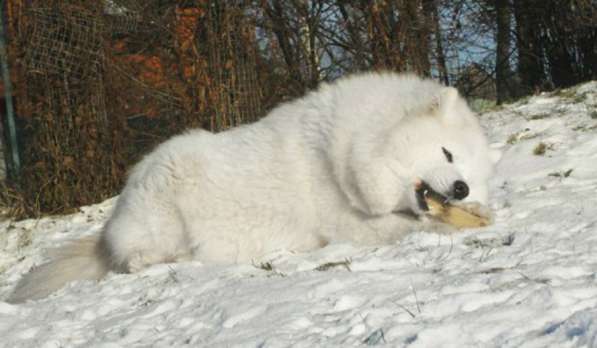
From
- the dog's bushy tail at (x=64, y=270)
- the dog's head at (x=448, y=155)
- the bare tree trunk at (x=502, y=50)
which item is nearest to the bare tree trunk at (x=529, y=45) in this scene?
the bare tree trunk at (x=502, y=50)

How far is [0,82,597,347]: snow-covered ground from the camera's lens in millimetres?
2291

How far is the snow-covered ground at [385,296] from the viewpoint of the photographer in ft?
7.52

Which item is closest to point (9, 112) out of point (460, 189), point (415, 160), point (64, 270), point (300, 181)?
point (64, 270)

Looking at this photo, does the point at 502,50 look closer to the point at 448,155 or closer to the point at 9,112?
the point at 9,112

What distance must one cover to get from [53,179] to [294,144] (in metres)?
4.88

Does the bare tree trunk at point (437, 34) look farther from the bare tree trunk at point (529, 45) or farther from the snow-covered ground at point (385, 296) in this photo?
the snow-covered ground at point (385, 296)

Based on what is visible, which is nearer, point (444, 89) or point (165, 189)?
point (444, 89)

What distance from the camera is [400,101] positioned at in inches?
169

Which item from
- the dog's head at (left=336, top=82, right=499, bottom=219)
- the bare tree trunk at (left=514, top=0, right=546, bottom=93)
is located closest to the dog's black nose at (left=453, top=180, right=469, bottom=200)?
the dog's head at (left=336, top=82, right=499, bottom=219)

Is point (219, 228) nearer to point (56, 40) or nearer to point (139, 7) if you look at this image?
point (56, 40)

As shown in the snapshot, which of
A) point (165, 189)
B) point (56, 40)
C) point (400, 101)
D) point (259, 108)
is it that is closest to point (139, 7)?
point (56, 40)

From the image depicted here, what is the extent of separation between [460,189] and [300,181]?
3.39ft

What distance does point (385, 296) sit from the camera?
2.76 m

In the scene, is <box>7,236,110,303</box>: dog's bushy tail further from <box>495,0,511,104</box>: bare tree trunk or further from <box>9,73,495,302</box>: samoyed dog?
<box>495,0,511,104</box>: bare tree trunk
